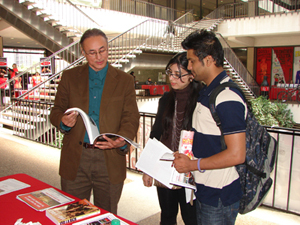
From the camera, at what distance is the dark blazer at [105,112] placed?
6.17 feet

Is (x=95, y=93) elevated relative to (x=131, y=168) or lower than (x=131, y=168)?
elevated

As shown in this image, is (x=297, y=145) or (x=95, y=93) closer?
(x=95, y=93)

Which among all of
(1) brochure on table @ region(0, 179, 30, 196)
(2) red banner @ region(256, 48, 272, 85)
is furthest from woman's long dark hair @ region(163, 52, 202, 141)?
(2) red banner @ region(256, 48, 272, 85)

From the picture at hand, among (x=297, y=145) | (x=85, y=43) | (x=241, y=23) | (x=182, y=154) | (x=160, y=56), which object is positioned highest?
(x=241, y=23)

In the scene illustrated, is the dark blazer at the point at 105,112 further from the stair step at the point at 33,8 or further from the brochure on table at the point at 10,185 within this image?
the stair step at the point at 33,8

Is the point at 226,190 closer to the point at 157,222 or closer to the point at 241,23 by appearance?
the point at 157,222

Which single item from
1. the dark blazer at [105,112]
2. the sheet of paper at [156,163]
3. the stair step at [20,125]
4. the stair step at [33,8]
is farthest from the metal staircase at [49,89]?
the sheet of paper at [156,163]

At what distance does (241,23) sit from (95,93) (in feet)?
49.6

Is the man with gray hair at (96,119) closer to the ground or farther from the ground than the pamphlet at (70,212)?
farther from the ground

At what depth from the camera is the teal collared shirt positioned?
1.91m

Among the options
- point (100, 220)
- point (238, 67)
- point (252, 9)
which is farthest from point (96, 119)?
point (252, 9)

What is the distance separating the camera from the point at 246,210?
1432 mm

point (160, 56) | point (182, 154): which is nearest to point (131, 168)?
point (182, 154)

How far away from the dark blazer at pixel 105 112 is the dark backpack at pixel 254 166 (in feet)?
2.57
